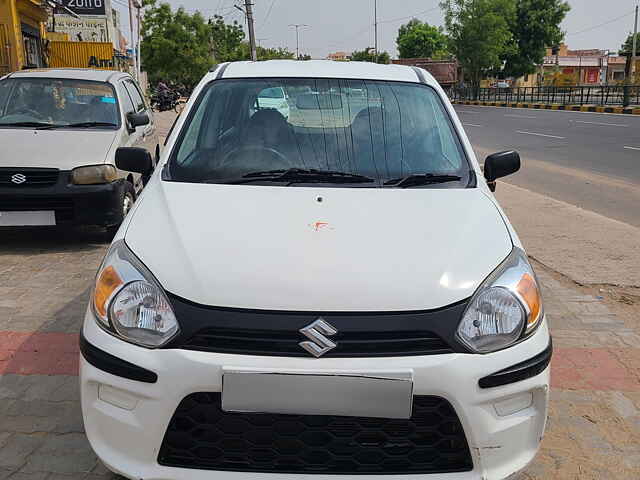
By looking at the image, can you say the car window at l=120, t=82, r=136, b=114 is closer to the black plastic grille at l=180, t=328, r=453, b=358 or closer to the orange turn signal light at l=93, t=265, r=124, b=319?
the orange turn signal light at l=93, t=265, r=124, b=319

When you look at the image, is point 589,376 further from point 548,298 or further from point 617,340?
point 548,298

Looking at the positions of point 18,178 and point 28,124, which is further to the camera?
point 28,124

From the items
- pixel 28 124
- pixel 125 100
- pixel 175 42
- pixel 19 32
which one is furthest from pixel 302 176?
pixel 175 42

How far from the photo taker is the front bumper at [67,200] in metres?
5.80

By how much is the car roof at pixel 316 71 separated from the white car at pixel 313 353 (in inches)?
54.6

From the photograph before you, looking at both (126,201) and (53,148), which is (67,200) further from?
(126,201)

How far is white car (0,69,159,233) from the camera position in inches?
A: 229

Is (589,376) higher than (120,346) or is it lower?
lower

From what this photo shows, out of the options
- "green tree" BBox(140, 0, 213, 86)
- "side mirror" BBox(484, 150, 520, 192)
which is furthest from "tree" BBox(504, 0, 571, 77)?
"side mirror" BBox(484, 150, 520, 192)

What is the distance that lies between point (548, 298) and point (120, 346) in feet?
12.1

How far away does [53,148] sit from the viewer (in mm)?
6000

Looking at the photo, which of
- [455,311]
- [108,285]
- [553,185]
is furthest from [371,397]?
[553,185]

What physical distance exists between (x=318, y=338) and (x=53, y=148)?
4.74 m

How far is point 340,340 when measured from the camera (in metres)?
2.08
